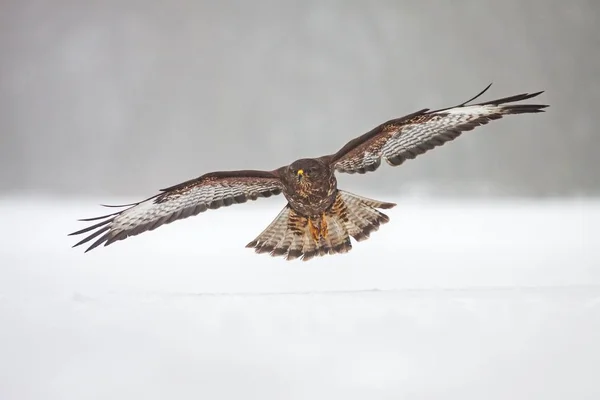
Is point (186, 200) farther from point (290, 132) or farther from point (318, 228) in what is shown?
point (290, 132)

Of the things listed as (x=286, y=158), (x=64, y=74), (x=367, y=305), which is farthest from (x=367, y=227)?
(x=64, y=74)

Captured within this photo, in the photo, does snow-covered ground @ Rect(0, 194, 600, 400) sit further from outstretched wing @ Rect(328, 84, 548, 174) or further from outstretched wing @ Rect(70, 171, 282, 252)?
outstretched wing @ Rect(328, 84, 548, 174)

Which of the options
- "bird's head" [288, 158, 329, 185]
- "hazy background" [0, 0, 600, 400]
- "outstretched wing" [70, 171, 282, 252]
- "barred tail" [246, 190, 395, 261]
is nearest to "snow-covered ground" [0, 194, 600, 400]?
"hazy background" [0, 0, 600, 400]

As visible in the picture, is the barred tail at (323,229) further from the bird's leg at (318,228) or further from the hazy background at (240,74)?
the hazy background at (240,74)

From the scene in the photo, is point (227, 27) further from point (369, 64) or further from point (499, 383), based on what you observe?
point (499, 383)

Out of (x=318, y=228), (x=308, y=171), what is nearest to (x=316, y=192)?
(x=308, y=171)

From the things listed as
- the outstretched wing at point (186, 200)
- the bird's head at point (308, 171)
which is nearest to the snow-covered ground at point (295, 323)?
the outstretched wing at point (186, 200)
